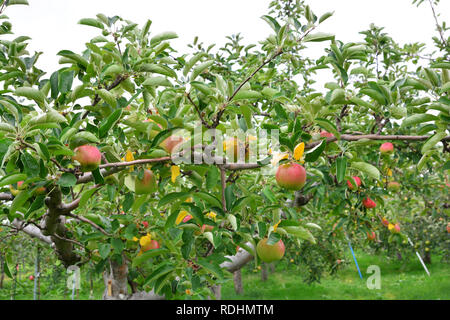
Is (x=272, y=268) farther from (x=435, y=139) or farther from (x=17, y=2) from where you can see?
(x=17, y=2)

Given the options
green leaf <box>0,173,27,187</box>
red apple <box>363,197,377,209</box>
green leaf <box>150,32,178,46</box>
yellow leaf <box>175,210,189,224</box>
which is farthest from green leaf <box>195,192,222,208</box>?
red apple <box>363,197,377,209</box>

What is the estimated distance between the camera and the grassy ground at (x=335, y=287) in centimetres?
782

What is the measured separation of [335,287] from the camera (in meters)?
9.05

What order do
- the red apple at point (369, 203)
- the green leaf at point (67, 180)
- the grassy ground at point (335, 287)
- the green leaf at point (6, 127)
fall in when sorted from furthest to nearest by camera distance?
the grassy ground at point (335, 287) < the red apple at point (369, 203) < the green leaf at point (67, 180) < the green leaf at point (6, 127)

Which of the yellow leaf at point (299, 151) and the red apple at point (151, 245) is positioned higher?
the yellow leaf at point (299, 151)

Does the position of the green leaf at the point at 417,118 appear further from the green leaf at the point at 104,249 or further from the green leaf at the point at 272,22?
the green leaf at the point at 104,249

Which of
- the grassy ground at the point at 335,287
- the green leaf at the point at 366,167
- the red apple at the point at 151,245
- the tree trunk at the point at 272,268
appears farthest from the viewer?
the tree trunk at the point at 272,268

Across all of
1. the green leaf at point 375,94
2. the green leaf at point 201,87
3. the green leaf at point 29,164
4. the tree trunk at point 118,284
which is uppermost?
the green leaf at point 375,94

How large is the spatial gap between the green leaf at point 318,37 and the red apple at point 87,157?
0.90 metres

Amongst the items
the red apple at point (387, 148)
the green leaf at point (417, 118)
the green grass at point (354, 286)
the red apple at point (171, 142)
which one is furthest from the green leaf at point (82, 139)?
the green grass at point (354, 286)

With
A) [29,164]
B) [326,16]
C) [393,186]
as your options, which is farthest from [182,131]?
[393,186]

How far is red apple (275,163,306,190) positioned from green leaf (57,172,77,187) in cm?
69
